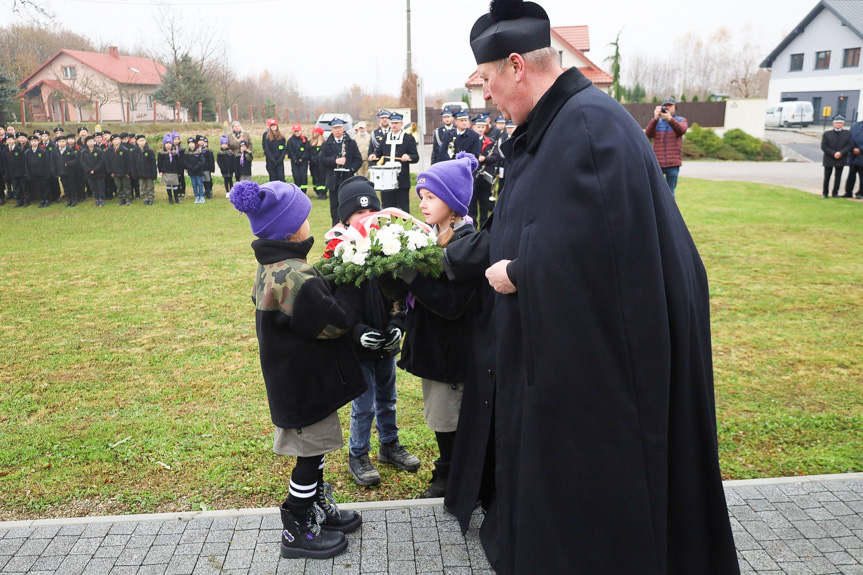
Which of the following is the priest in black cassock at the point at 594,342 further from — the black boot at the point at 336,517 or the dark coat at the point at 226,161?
the dark coat at the point at 226,161

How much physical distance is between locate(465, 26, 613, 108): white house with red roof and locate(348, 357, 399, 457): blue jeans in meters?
41.3

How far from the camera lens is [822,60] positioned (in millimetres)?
53469

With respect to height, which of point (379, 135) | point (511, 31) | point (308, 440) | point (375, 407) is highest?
point (511, 31)

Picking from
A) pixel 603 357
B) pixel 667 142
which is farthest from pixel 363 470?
pixel 667 142

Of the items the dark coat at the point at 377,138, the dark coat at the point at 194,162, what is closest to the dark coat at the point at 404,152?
the dark coat at the point at 377,138

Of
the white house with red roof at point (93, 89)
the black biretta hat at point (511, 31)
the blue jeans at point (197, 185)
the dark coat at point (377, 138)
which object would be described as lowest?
the blue jeans at point (197, 185)

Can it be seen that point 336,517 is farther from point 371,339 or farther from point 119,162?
point 119,162

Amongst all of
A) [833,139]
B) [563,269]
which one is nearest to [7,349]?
[563,269]

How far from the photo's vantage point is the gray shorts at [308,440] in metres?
3.29

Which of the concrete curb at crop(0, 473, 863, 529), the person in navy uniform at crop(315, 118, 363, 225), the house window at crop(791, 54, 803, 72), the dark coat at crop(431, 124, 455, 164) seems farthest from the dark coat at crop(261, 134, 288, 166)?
the house window at crop(791, 54, 803, 72)

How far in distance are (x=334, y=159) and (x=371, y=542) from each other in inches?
491

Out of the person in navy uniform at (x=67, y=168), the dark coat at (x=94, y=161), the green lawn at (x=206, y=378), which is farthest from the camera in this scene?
the person in navy uniform at (x=67, y=168)

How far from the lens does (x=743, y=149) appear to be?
30.5m

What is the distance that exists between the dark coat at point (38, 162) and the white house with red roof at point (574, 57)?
2903 centimetres
